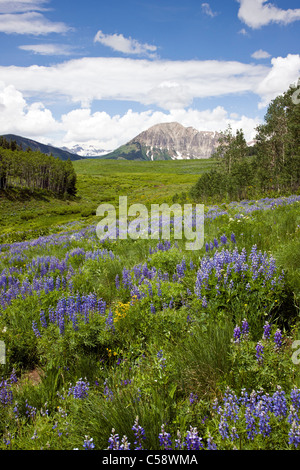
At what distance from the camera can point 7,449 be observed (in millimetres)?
2406

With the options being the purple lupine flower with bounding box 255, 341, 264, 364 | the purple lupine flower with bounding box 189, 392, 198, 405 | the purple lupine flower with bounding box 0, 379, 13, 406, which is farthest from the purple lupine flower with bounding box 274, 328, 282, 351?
the purple lupine flower with bounding box 0, 379, 13, 406

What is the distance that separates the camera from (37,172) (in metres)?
102

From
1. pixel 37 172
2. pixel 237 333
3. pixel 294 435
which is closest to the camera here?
pixel 294 435

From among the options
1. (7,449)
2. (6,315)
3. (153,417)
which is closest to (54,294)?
(6,315)

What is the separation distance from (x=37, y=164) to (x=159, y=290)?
105952 millimetres

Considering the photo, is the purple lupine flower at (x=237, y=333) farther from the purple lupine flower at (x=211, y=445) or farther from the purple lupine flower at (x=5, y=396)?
the purple lupine flower at (x=5, y=396)

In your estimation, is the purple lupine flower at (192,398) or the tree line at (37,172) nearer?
the purple lupine flower at (192,398)

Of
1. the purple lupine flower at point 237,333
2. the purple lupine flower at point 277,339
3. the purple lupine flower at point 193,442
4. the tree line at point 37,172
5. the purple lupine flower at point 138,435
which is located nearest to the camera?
the purple lupine flower at point 193,442

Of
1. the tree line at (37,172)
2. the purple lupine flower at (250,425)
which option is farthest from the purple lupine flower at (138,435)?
the tree line at (37,172)

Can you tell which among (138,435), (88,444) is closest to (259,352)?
(138,435)

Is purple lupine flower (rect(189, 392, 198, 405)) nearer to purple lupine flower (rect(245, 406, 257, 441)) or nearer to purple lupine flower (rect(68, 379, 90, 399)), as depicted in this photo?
purple lupine flower (rect(245, 406, 257, 441))

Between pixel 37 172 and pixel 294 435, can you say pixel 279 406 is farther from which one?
pixel 37 172

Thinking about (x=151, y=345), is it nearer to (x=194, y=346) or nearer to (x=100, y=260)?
(x=194, y=346)

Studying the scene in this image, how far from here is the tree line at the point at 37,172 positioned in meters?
92.6
